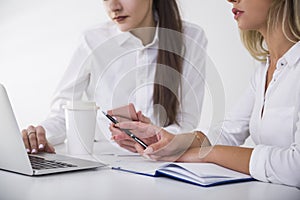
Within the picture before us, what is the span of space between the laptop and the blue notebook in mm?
142

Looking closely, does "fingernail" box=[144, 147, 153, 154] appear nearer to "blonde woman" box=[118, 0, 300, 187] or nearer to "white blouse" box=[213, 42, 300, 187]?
"blonde woman" box=[118, 0, 300, 187]

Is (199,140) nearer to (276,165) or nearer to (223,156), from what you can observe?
(223,156)

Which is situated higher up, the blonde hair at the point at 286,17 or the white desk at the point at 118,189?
the blonde hair at the point at 286,17

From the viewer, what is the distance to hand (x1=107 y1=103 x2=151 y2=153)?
44.0 inches

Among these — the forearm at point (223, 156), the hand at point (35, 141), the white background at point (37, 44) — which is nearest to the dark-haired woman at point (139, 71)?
the hand at point (35, 141)

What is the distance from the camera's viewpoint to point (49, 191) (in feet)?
2.37

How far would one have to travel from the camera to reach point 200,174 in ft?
2.70

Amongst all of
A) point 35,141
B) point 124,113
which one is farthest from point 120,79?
point 35,141

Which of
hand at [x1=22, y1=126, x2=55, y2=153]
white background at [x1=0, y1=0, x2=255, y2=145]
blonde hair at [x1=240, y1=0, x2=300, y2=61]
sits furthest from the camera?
white background at [x1=0, y1=0, x2=255, y2=145]

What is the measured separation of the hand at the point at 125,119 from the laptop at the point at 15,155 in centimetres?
18

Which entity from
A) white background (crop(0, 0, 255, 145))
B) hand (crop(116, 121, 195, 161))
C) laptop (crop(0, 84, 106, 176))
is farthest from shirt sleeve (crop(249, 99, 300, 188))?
white background (crop(0, 0, 255, 145))

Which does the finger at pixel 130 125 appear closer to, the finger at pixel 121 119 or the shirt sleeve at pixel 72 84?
the finger at pixel 121 119

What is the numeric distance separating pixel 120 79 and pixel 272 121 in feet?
1.55

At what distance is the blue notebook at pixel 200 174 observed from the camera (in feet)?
2.63
